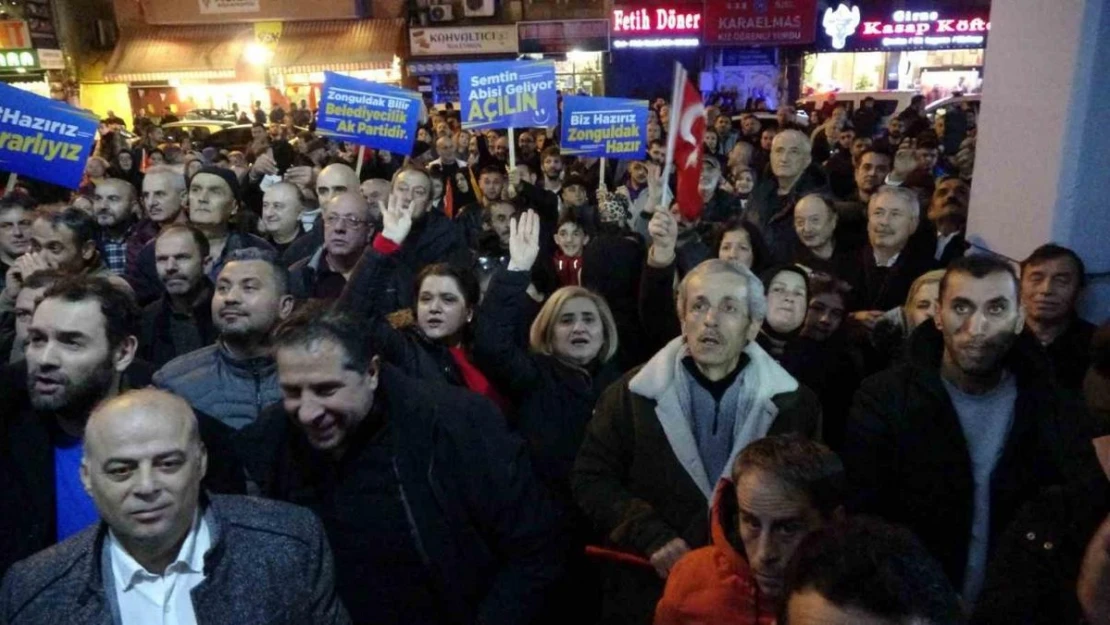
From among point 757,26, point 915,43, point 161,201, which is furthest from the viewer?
point 915,43

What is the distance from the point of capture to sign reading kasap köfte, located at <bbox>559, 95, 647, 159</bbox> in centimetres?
857

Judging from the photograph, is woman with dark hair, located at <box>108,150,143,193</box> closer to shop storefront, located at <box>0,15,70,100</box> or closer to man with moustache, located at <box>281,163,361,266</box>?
man with moustache, located at <box>281,163,361,266</box>

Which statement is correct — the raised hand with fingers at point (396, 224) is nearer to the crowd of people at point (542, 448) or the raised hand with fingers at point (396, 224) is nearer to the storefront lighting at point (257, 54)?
the crowd of people at point (542, 448)

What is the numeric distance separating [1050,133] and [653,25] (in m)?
23.1

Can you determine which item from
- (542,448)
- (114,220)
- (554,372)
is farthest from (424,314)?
(114,220)

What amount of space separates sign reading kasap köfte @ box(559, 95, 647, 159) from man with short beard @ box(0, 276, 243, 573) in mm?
6078

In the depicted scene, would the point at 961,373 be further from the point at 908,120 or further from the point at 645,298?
the point at 908,120

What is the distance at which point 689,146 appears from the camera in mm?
5195

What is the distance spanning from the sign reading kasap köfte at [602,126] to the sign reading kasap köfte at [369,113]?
5.16 ft

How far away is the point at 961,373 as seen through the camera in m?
2.79

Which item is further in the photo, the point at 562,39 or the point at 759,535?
the point at 562,39

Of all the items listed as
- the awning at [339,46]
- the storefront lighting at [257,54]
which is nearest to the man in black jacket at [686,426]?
the awning at [339,46]

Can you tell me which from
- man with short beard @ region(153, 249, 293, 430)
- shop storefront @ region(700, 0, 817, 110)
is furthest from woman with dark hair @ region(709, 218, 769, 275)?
shop storefront @ region(700, 0, 817, 110)

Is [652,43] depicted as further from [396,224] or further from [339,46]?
[396,224]
